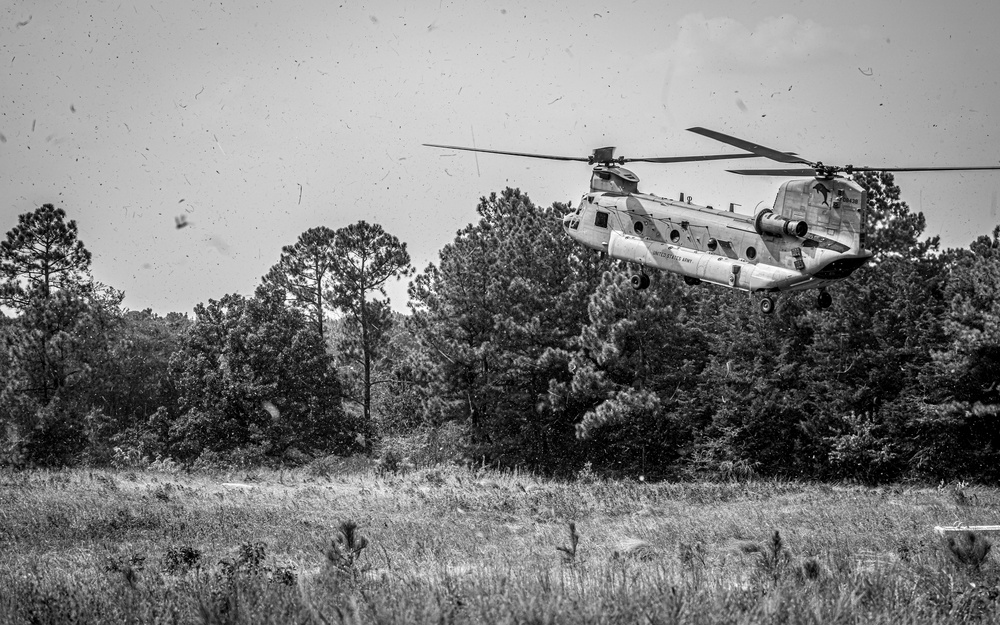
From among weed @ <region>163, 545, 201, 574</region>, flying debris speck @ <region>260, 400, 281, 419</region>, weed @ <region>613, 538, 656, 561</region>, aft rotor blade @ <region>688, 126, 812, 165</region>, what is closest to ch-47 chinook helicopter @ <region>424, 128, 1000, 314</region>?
aft rotor blade @ <region>688, 126, 812, 165</region>

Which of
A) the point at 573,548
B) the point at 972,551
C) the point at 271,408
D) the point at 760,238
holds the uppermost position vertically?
the point at 760,238

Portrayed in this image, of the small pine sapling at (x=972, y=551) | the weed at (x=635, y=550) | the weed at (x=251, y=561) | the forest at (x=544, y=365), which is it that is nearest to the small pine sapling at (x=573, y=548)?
the weed at (x=635, y=550)

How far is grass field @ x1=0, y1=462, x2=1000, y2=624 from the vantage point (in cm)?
702

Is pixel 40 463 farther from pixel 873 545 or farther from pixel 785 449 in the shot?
pixel 873 545

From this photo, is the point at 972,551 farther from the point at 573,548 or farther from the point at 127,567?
the point at 127,567

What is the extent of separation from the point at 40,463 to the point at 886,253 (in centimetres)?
3994

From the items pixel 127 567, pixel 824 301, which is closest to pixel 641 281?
pixel 824 301

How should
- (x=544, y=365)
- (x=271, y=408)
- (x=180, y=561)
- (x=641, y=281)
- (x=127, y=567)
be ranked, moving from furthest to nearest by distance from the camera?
1. (x=271, y=408)
2. (x=544, y=365)
3. (x=641, y=281)
4. (x=180, y=561)
5. (x=127, y=567)

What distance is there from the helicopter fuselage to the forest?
1889 cm

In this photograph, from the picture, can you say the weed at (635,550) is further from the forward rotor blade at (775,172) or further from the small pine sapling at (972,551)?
the forward rotor blade at (775,172)

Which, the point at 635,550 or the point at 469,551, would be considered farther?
the point at 635,550

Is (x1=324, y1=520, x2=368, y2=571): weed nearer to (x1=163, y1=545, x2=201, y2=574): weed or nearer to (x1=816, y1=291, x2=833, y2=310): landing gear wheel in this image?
(x1=163, y1=545, x2=201, y2=574): weed

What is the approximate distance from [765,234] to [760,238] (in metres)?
0.15

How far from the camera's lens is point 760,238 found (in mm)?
19297
